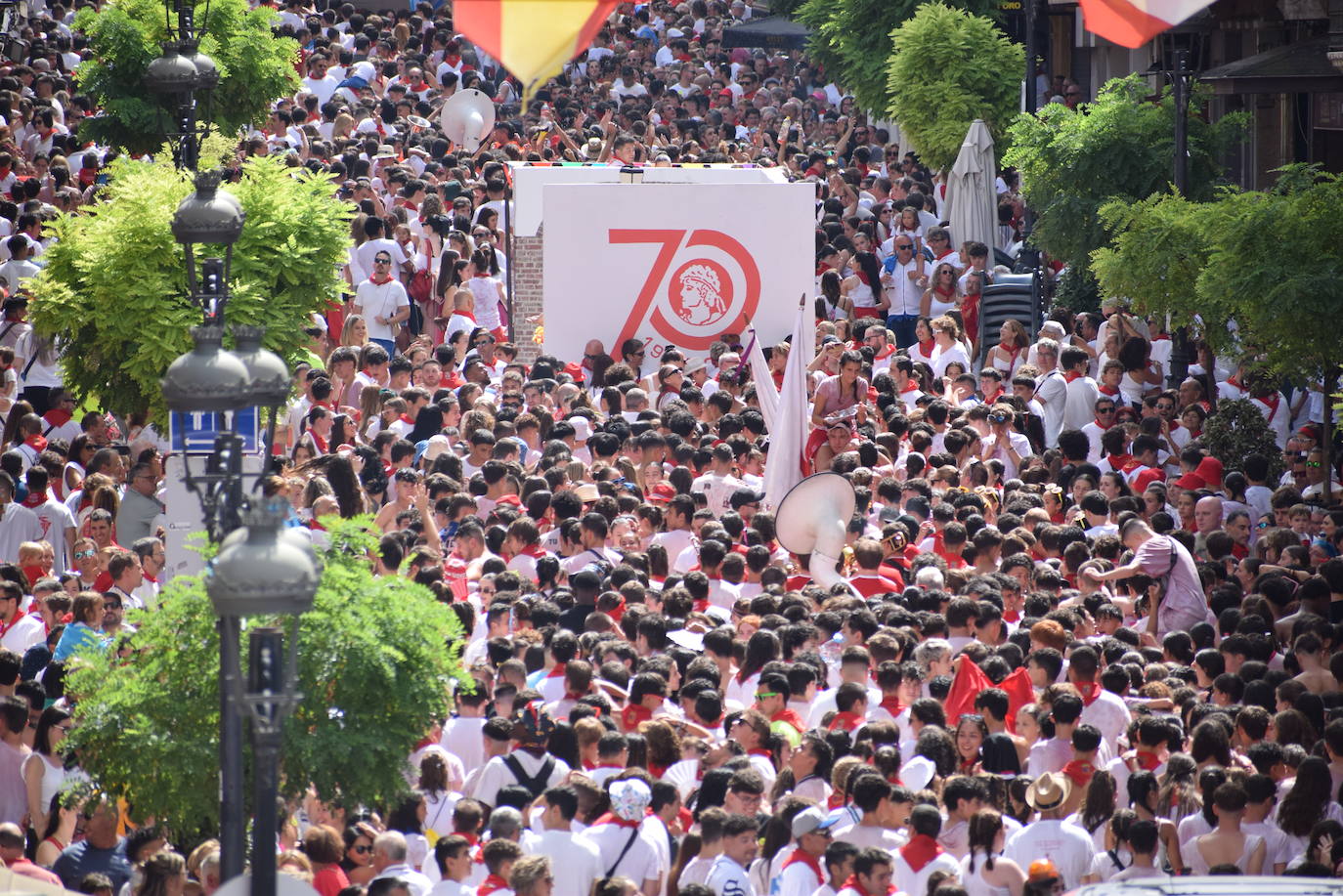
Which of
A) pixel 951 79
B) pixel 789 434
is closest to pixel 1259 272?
pixel 789 434

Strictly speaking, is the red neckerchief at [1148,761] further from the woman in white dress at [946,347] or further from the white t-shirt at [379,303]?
the white t-shirt at [379,303]

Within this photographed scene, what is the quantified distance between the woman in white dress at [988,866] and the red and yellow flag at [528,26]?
357 centimetres

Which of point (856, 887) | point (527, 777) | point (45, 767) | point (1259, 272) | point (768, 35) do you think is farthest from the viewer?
point (768, 35)

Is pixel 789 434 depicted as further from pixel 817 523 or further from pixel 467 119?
pixel 467 119

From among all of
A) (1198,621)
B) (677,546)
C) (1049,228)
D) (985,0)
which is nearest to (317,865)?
(677,546)

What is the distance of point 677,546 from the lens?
13320mm

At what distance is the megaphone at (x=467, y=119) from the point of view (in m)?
26.3

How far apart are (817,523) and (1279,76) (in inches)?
416

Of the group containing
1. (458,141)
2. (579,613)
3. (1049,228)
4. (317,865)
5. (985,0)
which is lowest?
(317,865)

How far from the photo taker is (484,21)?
285 inches

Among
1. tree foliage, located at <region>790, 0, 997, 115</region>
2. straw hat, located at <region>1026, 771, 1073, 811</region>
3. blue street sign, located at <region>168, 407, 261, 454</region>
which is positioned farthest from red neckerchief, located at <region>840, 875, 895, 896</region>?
tree foliage, located at <region>790, 0, 997, 115</region>

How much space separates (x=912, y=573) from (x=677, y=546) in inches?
61.7

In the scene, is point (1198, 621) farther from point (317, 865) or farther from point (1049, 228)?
point (1049, 228)

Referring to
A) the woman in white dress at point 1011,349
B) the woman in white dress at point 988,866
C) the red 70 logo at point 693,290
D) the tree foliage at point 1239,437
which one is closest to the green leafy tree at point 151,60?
the red 70 logo at point 693,290
